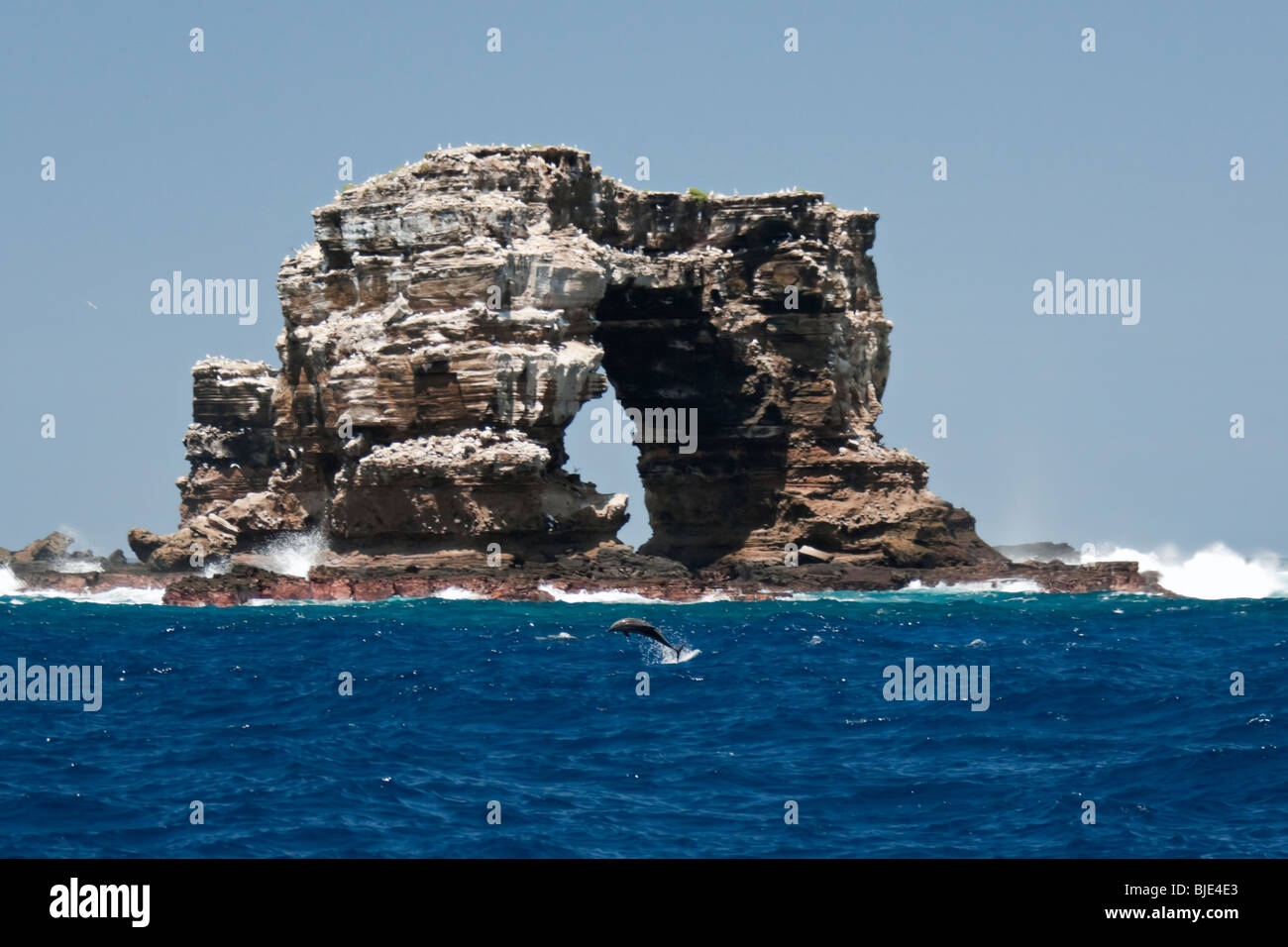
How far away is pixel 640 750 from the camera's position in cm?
2434

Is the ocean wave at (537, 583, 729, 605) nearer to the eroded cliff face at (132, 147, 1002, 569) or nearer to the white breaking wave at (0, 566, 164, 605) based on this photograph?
the eroded cliff face at (132, 147, 1002, 569)

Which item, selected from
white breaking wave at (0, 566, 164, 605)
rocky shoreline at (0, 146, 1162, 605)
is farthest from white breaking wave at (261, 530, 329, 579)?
white breaking wave at (0, 566, 164, 605)

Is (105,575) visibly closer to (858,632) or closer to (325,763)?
(858,632)

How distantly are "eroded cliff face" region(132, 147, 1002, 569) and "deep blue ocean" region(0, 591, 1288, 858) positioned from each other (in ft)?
72.1

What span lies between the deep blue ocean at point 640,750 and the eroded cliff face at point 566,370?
866 inches

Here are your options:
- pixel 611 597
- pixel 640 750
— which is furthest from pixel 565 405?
pixel 640 750

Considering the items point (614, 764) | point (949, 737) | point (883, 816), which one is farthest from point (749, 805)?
point (949, 737)

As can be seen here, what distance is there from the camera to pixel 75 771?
2259 centimetres

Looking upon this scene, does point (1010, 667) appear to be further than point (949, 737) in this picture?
Yes

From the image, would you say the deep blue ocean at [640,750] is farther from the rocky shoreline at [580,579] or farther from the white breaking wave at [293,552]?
the white breaking wave at [293,552]

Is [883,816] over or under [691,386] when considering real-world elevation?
under

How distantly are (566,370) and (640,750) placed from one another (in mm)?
41099

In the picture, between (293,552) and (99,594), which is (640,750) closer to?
(293,552)

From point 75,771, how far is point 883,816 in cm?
1081
